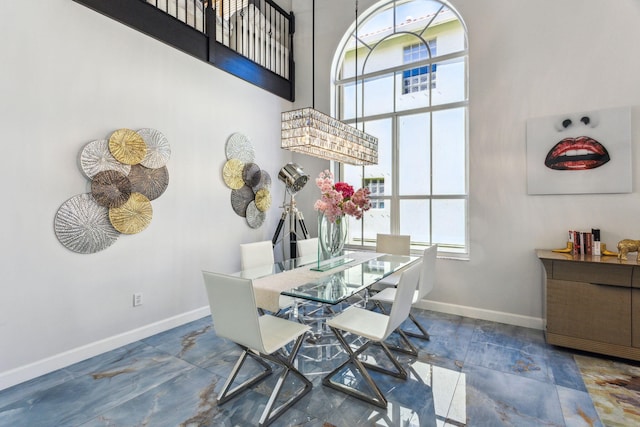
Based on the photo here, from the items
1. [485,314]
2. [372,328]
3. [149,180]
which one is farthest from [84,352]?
[485,314]

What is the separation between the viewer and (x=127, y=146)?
8.94 feet

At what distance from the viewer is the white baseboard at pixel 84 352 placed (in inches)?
85.2

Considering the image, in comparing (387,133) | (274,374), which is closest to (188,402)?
(274,374)

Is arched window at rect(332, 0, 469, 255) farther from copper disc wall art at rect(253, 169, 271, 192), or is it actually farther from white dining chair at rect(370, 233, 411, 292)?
copper disc wall art at rect(253, 169, 271, 192)

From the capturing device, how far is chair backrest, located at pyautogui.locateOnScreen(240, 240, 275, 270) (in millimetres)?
2945

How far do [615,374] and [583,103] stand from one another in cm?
234

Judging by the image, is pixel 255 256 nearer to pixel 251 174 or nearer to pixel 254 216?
pixel 254 216

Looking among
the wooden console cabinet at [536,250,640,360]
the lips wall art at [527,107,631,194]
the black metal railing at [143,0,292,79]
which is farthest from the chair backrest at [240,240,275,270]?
the lips wall art at [527,107,631,194]

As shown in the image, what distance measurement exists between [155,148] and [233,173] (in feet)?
3.21

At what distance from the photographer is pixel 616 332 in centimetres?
244

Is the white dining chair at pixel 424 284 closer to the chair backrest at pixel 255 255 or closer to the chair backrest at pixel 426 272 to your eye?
the chair backrest at pixel 426 272

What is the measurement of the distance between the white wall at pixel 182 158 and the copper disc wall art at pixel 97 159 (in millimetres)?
66

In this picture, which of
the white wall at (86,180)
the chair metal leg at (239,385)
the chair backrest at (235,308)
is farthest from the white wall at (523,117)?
the white wall at (86,180)

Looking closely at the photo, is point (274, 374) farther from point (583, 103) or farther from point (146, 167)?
point (583, 103)
